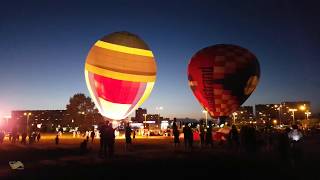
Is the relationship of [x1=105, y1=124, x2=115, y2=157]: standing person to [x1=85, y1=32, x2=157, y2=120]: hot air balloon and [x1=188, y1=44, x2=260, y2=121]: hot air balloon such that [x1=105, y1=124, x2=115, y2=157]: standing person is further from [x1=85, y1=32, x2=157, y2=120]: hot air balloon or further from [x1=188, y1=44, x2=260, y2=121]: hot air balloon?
[x1=188, y1=44, x2=260, y2=121]: hot air balloon

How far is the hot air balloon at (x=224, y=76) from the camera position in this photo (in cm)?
4078

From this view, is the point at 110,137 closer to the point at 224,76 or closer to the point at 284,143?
the point at 284,143

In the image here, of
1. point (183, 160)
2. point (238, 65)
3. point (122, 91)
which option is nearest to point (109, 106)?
point (122, 91)

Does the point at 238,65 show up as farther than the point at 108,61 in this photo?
Yes

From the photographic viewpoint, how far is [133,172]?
15.1 meters

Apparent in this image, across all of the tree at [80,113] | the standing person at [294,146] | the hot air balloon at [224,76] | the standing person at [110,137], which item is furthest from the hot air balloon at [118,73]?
the tree at [80,113]

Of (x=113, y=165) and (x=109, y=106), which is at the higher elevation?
(x=109, y=106)

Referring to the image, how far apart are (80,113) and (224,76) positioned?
8698 cm

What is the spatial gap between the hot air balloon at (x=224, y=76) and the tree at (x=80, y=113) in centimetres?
7814

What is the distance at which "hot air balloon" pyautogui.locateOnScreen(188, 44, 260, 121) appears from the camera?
134 feet

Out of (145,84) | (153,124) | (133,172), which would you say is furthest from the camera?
(153,124)

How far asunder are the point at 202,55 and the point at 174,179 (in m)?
30.7

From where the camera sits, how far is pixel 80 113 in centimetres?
11969

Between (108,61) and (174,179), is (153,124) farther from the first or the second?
(174,179)
